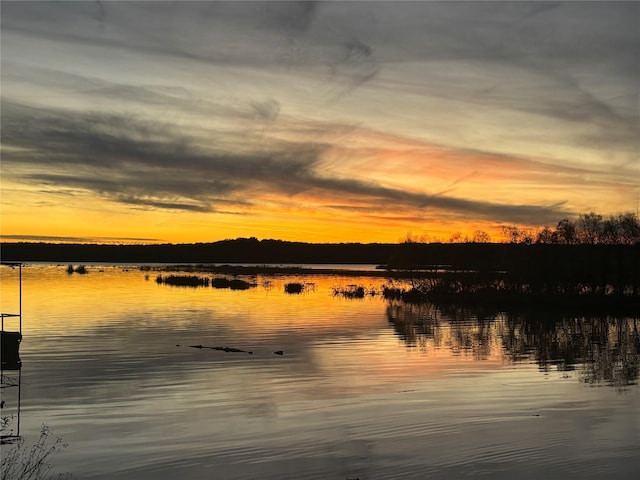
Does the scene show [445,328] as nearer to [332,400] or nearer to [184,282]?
[332,400]

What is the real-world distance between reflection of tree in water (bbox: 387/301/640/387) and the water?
0.77 feet

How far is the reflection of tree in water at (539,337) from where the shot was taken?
32844 mm

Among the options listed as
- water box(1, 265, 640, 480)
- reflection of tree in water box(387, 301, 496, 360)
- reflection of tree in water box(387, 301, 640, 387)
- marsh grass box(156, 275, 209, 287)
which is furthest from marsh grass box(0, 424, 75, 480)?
marsh grass box(156, 275, 209, 287)

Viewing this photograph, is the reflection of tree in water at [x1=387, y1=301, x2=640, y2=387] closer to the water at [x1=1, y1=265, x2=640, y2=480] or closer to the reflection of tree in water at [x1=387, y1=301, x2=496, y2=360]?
the reflection of tree in water at [x1=387, y1=301, x2=496, y2=360]

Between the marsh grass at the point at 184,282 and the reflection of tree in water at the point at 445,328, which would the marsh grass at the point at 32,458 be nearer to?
the reflection of tree in water at the point at 445,328

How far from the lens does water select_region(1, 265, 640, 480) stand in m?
16.3

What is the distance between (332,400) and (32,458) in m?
10.7

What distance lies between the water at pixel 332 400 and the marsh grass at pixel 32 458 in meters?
0.36

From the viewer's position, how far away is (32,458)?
16.5 m

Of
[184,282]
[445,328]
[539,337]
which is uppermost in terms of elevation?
[184,282]

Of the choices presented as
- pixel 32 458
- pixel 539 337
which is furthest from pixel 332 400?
pixel 539 337

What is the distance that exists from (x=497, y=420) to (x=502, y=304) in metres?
52.7

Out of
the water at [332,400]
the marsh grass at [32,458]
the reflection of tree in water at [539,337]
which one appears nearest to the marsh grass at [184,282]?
the reflection of tree in water at [539,337]

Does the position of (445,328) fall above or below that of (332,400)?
above
